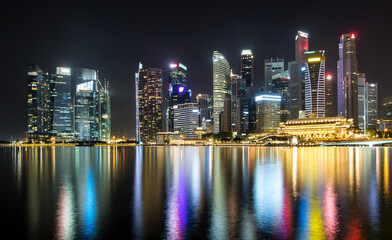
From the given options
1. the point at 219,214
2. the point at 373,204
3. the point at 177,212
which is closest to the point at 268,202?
the point at 219,214

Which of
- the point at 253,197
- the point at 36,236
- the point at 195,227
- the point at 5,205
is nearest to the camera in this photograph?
the point at 36,236

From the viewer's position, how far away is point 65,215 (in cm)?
1964

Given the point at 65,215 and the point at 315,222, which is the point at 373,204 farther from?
the point at 65,215

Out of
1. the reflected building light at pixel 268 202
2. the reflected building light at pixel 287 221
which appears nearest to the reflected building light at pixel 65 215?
the reflected building light at pixel 268 202

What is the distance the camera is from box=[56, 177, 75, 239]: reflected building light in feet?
52.5

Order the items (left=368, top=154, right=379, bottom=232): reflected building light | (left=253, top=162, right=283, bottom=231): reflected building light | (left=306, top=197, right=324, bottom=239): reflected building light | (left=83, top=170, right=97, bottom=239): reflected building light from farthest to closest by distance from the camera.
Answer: (left=253, top=162, right=283, bottom=231): reflected building light < (left=368, top=154, right=379, bottom=232): reflected building light < (left=83, top=170, right=97, bottom=239): reflected building light < (left=306, top=197, right=324, bottom=239): reflected building light

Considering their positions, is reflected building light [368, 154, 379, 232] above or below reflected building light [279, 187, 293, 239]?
below

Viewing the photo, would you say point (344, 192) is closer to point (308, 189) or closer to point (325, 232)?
point (308, 189)

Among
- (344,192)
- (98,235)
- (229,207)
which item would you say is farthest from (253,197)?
(98,235)

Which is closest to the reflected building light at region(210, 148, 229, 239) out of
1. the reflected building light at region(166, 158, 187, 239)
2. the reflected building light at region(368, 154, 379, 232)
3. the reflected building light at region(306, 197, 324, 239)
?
the reflected building light at region(166, 158, 187, 239)

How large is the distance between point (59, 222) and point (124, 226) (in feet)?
12.3

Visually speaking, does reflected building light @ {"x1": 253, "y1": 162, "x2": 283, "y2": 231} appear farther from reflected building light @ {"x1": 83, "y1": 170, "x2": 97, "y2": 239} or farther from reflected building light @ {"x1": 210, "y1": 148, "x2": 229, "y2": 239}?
reflected building light @ {"x1": 83, "y1": 170, "x2": 97, "y2": 239}

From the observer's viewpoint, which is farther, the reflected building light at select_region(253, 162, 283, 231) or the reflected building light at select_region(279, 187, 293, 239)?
the reflected building light at select_region(253, 162, 283, 231)

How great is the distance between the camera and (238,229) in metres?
16.4
